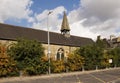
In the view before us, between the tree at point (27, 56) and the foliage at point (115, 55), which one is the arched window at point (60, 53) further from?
the tree at point (27, 56)

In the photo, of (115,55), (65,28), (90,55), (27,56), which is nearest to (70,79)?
(27,56)

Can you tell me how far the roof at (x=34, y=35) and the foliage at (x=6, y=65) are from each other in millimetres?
14367

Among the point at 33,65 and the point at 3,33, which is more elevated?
the point at 3,33

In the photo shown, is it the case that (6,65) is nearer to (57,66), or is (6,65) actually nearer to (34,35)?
(57,66)

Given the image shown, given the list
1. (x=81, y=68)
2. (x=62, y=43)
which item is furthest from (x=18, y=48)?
(x=62, y=43)

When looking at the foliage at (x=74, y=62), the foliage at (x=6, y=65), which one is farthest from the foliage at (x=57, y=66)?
the foliage at (x=6, y=65)

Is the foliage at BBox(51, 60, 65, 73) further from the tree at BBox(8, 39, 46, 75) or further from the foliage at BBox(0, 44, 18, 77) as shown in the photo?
the foliage at BBox(0, 44, 18, 77)

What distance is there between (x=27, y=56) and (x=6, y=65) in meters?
4.22

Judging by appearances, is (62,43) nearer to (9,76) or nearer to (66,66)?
(66,66)

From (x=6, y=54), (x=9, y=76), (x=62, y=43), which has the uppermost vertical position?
(x=62, y=43)

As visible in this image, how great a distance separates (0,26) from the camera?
49531mm

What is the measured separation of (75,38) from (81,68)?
941 inches

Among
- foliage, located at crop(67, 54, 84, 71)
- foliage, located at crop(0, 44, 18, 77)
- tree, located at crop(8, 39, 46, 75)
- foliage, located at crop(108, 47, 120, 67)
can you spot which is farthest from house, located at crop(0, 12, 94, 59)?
foliage, located at crop(0, 44, 18, 77)

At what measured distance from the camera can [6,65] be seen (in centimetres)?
3106
